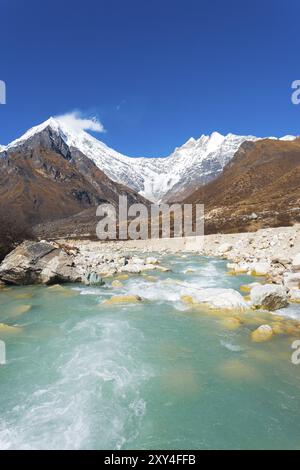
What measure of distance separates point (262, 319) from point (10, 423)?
10956 mm

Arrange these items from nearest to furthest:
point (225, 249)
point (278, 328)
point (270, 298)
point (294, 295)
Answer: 1. point (278, 328)
2. point (270, 298)
3. point (294, 295)
4. point (225, 249)

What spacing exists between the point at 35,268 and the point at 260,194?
326 ft

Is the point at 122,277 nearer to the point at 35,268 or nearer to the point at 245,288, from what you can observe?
the point at 35,268

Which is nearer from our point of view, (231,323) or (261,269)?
(231,323)

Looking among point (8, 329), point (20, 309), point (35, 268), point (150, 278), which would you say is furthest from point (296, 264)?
point (35, 268)

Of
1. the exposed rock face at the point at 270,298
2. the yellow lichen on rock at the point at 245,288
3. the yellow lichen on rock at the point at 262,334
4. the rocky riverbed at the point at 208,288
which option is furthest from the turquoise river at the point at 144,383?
the yellow lichen on rock at the point at 245,288

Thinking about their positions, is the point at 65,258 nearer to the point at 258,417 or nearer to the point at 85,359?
the point at 85,359

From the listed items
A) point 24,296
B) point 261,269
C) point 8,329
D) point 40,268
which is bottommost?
point 8,329

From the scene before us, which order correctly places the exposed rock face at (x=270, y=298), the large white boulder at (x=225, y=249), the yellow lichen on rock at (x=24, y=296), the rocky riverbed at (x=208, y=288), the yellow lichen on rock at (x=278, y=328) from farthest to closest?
the large white boulder at (x=225, y=249) → the yellow lichen on rock at (x=24, y=296) → the rocky riverbed at (x=208, y=288) → the exposed rock face at (x=270, y=298) → the yellow lichen on rock at (x=278, y=328)

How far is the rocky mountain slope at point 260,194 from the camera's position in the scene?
7494 centimetres

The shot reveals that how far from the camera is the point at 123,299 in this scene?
776 inches

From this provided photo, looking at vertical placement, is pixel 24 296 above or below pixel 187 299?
below

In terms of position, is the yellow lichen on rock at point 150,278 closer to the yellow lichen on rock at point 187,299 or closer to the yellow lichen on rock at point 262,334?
the yellow lichen on rock at point 187,299

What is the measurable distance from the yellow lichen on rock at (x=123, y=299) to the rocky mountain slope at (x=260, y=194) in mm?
52002
